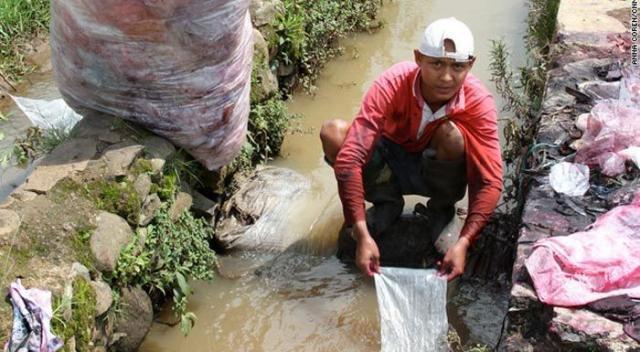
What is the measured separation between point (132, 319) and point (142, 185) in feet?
1.78

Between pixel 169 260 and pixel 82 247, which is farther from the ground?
pixel 82 247

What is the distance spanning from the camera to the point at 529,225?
287 centimetres

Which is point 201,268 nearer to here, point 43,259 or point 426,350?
point 43,259

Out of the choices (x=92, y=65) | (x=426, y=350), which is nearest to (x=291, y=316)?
(x=426, y=350)

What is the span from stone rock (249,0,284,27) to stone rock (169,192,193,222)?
4.69 ft

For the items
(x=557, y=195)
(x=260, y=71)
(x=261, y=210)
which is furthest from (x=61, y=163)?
(x=557, y=195)

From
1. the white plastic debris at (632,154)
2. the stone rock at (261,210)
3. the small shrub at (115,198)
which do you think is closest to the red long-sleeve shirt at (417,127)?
the white plastic debris at (632,154)

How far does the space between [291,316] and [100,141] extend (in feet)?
3.68

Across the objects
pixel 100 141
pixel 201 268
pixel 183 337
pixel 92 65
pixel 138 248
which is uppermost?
pixel 92 65

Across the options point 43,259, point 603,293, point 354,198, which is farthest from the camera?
point 354,198

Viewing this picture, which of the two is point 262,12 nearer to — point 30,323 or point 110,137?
point 110,137

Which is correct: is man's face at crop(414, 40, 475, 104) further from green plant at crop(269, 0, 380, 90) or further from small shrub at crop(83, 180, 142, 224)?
green plant at crop(269, 0, 380, 90)

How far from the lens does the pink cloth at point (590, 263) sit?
7.96ft

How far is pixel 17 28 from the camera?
534 cm
